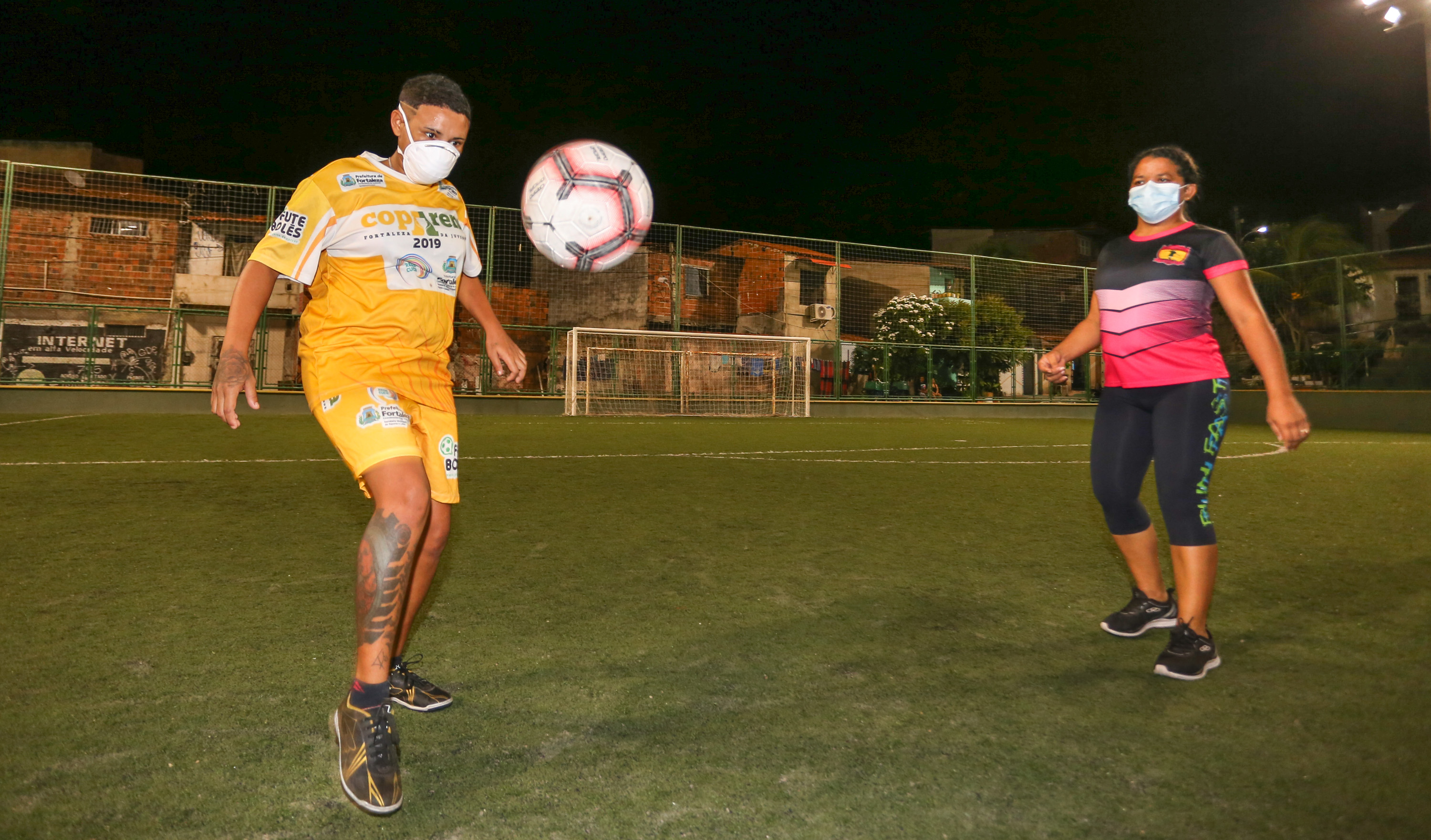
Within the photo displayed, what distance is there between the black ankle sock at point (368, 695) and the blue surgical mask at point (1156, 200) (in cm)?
267

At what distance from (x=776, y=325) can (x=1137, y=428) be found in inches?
821

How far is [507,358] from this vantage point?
9.33ft

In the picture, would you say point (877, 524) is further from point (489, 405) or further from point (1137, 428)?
point (489, 405)

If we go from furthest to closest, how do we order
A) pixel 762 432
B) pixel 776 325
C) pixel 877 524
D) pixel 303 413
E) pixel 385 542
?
pixel 776 325 < pixel 303 413 < pixel 762 432 < pixel 877 524 < pixel 385 542

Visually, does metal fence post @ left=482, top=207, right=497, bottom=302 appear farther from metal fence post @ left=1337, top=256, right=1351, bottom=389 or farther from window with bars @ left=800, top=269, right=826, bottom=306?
metal fence post @ left=1337, top=256, right=1351, bottom=389

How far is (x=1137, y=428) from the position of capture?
2988mm

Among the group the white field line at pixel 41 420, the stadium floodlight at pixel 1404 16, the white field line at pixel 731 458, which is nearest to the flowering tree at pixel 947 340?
the white field line at pixel 731 458

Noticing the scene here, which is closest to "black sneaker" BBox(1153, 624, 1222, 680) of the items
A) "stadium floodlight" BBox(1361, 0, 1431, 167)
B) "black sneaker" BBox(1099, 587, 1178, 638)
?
"black sneaker" BBox(1099, 587, 1178, 638)

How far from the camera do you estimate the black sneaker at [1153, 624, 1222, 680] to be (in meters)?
2.53

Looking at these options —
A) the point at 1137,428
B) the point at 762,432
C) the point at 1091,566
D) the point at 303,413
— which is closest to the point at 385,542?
the point at 1137,428

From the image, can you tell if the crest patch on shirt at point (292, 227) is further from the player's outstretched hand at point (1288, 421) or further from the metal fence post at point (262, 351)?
the metal fence post at point (262, 351)

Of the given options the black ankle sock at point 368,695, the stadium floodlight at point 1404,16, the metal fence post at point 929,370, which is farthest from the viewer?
the metal fence post at point 929,370

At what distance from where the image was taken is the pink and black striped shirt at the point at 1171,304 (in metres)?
2.78

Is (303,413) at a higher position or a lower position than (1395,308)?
lower
